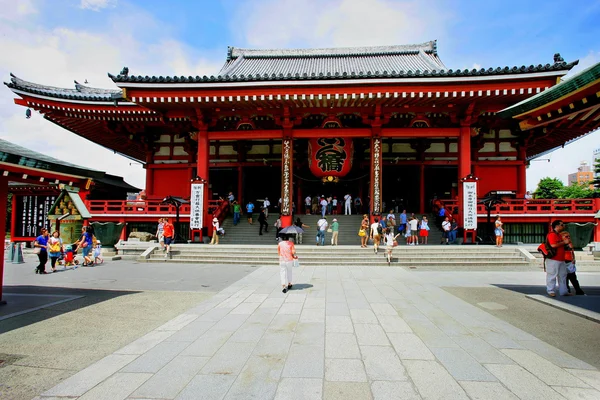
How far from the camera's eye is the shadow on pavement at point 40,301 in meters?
5.37

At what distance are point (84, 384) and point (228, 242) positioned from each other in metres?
13.2

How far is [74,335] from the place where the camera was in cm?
466

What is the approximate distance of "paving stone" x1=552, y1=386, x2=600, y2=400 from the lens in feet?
9.73

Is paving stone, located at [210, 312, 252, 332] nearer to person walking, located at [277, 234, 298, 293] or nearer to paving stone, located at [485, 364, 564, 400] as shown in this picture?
person walking, located at [277, 234, 298, 293]

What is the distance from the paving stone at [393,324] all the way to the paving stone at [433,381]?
1121mm

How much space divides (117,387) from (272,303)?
11.9 feet

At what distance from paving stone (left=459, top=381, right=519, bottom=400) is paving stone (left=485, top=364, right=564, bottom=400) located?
8 centimetres

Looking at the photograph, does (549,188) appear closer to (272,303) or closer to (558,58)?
(558,58)

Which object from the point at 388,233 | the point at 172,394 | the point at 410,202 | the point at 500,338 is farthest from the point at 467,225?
the point at 172,394

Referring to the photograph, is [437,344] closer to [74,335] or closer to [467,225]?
[74,335]

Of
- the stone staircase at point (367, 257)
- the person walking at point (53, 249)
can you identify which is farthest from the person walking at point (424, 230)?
the person walking at point (53, 249)

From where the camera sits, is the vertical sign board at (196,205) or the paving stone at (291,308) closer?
the paving stone at (291,308)

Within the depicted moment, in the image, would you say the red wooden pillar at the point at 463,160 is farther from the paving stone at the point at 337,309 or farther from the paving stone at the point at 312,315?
the paving stone at the point at 312,315

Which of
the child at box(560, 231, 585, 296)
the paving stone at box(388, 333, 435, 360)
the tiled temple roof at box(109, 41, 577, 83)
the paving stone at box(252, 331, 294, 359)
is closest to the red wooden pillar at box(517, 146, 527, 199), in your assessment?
the tiled temple roof at box(109, 41, 577, 83)
